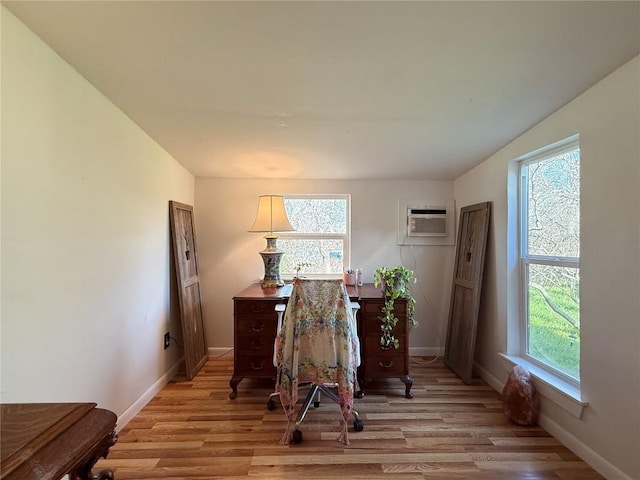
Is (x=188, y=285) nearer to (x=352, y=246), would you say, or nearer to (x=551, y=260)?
(x=352, y=246)

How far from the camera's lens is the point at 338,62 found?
1.64 meters

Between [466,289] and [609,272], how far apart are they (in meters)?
1.33

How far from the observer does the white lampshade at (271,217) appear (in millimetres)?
2990

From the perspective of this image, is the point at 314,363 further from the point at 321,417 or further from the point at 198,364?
the point at 198,364

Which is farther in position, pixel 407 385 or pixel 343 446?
pixel 407 385

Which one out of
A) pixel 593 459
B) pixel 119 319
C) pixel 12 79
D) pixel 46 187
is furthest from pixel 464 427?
pixel 12 79

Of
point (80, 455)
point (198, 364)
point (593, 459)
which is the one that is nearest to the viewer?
point (80, 455)

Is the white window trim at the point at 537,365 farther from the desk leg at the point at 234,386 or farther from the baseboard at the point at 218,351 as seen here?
the baseboard at the point at 218,351

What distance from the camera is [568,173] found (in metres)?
2.08

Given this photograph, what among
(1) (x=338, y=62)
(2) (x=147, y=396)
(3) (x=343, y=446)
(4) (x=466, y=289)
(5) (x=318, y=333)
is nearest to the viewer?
(1) (x=338, y=62)

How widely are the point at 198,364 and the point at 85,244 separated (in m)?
1.71

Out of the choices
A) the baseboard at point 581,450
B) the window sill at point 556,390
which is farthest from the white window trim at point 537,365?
the baseboard at point 581,450

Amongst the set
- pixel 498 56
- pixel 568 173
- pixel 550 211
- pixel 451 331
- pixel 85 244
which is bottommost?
pixel 451 331

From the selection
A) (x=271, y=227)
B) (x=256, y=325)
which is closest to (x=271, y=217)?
(x=271, y=227)
